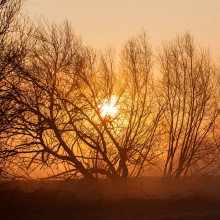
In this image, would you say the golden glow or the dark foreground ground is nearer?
the dark foreground ground

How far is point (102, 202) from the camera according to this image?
12.1 meters

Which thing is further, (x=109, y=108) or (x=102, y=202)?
(x=109, y=108)

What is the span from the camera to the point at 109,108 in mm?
14445

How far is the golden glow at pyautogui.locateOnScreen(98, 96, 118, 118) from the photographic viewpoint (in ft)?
47.3

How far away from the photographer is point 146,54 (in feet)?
52.0

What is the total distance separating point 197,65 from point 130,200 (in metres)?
7.84

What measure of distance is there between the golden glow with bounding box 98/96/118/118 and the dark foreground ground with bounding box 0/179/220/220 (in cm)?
285

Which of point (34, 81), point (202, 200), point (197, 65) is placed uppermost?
point (197, 65)

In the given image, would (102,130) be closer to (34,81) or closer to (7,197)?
(34,81)

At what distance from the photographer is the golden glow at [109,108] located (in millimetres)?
14406

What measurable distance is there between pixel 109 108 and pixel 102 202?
3.98 meters

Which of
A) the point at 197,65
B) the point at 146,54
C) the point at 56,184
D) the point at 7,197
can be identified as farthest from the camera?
the point at 197,65

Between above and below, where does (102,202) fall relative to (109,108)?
below

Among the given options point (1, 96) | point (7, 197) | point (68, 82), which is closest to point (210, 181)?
point (68, 82)
